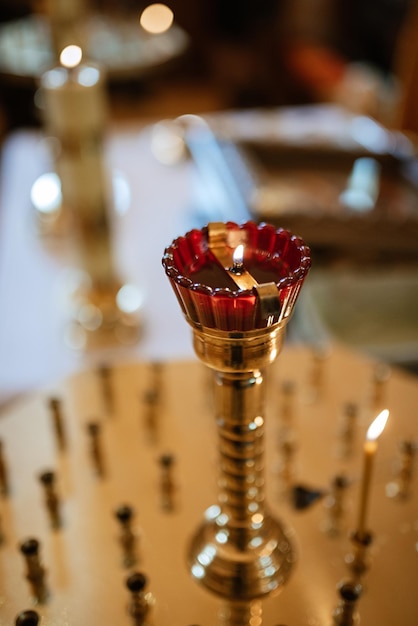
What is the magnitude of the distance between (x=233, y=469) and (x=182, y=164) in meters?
1.13

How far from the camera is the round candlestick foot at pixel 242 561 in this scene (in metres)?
0.46

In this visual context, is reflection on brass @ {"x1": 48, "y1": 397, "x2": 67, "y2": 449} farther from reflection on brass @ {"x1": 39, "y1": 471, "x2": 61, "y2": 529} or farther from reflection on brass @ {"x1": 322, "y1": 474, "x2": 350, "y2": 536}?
reflection on brass @ {"x1": 322, "y1": 474, "x2": 350, "y2": 536}

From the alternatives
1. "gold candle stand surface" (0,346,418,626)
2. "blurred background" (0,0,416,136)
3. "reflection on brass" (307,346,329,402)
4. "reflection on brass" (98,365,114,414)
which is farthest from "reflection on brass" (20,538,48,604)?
"blurred background" (0,0,416,136)

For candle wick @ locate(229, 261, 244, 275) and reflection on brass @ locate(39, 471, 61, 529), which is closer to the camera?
candle wick @ locate(229, 261, 244, 275)

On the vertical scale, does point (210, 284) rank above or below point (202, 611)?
above

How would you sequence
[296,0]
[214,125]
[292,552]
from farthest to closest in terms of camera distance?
[296,0]
[214,125]
[292,552]

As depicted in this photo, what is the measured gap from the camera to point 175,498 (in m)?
0.55

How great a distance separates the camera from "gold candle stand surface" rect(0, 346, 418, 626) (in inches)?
18.0

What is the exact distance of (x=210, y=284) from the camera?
365 millimetres

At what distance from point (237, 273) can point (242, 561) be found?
0.22 meters

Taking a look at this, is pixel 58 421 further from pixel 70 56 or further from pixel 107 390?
pixel 70 56

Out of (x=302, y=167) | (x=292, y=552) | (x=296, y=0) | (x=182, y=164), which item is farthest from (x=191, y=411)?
(x=296, y=0)

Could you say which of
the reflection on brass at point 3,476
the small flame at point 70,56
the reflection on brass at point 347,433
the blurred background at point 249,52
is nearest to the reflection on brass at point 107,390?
the reflection on brass at point 3,476

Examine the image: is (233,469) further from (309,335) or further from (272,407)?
(309,335)
